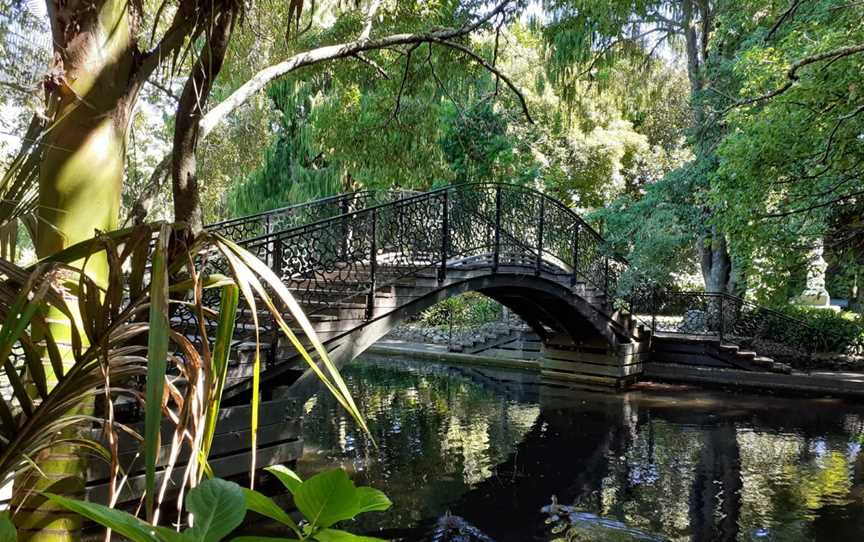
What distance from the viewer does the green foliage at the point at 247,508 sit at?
80cm

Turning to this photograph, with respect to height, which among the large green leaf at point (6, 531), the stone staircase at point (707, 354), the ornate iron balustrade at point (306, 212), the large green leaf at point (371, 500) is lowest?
the stone staircase at point (707, 354)

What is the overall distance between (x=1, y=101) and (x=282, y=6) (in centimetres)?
713

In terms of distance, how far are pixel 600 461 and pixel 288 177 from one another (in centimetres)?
1288

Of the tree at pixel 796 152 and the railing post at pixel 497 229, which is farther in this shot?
the railing post at pixel 497 229

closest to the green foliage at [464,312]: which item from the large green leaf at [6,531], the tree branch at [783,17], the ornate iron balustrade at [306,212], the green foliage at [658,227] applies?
the green foliage at [658,227]

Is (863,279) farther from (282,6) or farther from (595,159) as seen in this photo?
(282,6)

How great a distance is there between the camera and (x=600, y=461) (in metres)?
8.84

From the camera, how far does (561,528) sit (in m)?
6.15

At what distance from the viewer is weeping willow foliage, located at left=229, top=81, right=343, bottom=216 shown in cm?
1838

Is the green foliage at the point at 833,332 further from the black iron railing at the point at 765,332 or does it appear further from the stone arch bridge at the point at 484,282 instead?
the stone arch bridge at the point at 484,282

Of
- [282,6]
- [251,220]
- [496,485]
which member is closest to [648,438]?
[496,485]

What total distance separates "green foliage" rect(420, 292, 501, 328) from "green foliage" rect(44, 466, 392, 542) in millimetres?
18496

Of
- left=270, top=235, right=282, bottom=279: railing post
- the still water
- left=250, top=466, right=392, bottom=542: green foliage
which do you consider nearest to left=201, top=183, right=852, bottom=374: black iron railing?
left=270, top=235, right=282, bottom=279: railing post

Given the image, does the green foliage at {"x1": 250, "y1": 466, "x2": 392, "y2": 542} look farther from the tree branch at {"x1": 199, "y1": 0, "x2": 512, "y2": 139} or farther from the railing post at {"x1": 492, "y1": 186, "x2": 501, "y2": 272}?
the railing post at {"x1": 492, "y1": 186, "x2": 501, "y2": 272}
